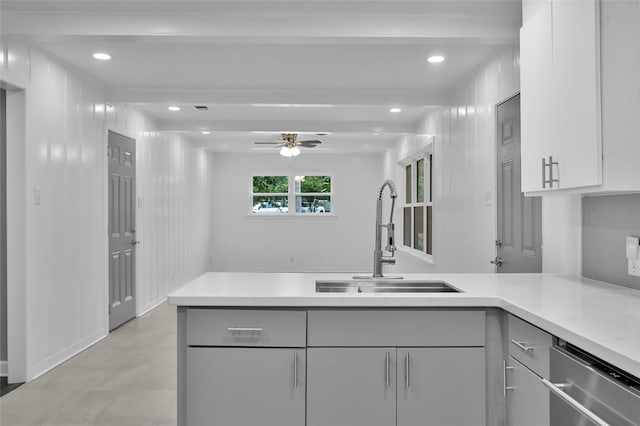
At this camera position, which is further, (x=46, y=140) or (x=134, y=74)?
(x=134, y=74)

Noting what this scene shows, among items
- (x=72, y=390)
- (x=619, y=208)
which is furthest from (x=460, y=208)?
(x=72, y=390)

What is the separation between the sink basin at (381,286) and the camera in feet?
7.58

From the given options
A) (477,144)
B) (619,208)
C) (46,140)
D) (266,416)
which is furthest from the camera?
(477,144)

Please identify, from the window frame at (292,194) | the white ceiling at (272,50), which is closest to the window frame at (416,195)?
the white ceiling at (272,50)

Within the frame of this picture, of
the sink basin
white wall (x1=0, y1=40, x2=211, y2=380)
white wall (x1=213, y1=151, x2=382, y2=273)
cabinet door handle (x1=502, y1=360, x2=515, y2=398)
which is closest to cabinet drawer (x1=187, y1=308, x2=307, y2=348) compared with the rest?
the sink basin

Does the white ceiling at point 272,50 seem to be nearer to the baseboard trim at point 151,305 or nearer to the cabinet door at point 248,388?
the cabinet door at point 248,388

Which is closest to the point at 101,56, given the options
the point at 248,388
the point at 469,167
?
the point at 248,388

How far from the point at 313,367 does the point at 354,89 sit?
11.4ft

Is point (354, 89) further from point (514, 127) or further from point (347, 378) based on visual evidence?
point (347, 378)

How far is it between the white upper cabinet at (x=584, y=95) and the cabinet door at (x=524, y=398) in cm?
73

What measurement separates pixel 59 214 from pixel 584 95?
12.2 feet

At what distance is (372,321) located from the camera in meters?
1.85

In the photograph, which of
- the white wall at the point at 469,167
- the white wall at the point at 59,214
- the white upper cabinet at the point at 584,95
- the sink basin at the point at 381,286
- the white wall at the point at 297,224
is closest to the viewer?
the white upper cabinet at the point at 584,95

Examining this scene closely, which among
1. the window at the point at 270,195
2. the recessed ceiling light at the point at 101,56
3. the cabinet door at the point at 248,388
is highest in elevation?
the recessed ceiling light at the point at 101,56
